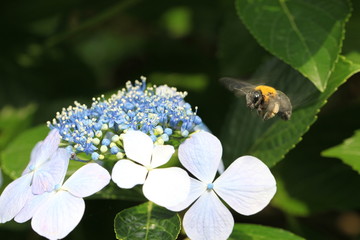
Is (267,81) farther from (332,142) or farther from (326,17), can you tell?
(332,142)

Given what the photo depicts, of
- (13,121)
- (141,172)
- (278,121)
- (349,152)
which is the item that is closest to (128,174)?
(141,172)

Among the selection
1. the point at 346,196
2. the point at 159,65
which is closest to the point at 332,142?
the point at 346,196

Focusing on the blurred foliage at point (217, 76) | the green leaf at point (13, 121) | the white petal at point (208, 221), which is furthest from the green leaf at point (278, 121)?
the green leaf at point (13, 121)

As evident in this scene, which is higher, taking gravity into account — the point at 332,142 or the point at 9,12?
the point at 9,12

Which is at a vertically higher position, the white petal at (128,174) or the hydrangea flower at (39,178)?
the hydrangea flower at (39,178)

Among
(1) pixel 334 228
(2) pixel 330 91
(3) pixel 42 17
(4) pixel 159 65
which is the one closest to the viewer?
(2) pixel 330 91

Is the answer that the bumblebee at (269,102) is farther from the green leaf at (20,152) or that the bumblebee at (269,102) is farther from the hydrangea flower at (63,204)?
the green leaf at (20,152)
